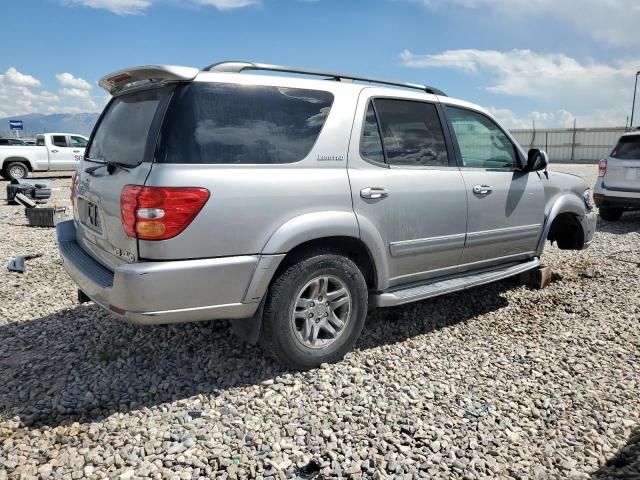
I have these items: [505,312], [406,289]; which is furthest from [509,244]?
[406,289]

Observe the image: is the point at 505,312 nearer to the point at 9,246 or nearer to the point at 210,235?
the point at 210,235

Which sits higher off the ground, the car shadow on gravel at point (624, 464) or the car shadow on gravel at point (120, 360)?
the car shadow on gravel at point (120, 360)

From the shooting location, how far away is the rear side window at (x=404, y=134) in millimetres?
3635

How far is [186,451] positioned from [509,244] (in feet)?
10.7

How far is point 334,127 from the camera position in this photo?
3406mm

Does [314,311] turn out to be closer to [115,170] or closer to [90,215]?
[115,170]

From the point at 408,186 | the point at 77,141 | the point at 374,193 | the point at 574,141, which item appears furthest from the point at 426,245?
the point at 574,141

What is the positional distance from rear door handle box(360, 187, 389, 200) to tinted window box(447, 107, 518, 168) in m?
1.02

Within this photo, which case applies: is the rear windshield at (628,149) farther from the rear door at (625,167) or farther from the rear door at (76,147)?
the rear door at (76,147)

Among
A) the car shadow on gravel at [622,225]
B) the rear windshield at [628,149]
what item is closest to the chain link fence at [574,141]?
the car shadow on gravel at [622,225]

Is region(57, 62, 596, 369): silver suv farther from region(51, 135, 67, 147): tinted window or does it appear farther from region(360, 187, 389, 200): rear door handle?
region(51, 135, 67, 147): tinted window

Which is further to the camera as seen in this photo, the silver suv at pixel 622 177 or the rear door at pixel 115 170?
the silver suv at pixel 622 177

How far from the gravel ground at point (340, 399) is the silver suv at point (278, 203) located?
0.43m

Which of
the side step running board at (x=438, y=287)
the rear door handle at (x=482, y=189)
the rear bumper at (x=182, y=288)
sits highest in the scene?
the rear door handle at (x=482, y=189)
